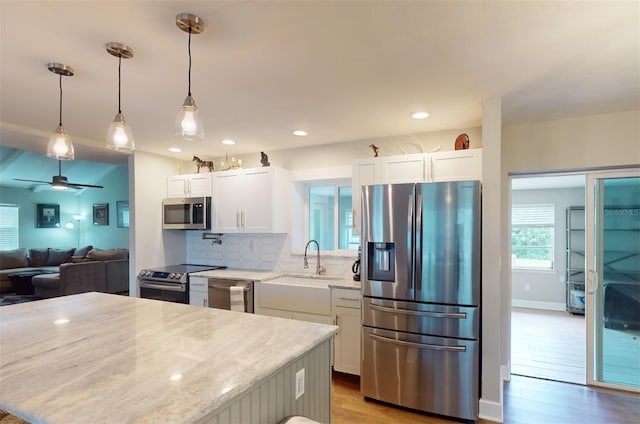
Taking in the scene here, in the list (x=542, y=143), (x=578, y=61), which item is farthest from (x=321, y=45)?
(x=542, y=143)

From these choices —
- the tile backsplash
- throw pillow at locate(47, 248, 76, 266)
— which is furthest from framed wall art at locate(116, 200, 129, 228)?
the tile backsplash

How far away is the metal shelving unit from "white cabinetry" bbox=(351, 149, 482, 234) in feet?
14.2

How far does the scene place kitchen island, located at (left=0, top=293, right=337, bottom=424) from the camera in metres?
1.00

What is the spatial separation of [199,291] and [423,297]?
8.61ft

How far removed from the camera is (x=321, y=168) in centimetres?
412

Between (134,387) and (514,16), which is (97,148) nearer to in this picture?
(134,387)

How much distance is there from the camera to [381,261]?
9.52ft

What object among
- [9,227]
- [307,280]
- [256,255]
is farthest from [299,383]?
[9,227]

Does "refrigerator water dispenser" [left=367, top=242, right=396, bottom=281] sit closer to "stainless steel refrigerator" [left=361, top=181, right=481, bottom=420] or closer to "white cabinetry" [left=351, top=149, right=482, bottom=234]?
"stainless steel refrigerator" [left=361, top=181, right=481, bottom=420]

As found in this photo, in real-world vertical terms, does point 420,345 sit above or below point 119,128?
below

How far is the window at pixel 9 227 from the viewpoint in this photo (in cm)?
844

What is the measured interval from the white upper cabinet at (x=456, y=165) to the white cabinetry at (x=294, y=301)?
154 cm

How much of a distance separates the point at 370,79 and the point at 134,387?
2.07 meters

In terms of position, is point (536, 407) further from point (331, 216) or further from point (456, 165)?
point (331, 216)
